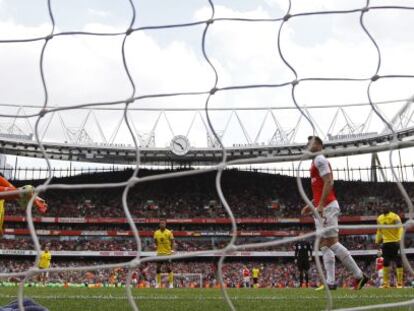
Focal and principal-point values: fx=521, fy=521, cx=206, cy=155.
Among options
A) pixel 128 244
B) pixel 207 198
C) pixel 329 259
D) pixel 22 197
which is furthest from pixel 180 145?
pixel 22 197

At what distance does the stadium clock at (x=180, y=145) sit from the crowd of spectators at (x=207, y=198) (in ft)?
9.79

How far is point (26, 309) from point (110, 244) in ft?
106

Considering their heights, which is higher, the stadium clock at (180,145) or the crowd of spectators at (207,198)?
the stadium clock at (180,145)

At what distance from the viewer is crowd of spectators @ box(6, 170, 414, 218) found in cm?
3525

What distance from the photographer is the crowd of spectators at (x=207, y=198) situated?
35.2m

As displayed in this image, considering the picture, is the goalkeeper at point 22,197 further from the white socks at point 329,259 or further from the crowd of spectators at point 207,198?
the crowd of spectators at point 207,198

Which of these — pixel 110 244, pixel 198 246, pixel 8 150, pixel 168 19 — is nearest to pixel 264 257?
pixel 198 246

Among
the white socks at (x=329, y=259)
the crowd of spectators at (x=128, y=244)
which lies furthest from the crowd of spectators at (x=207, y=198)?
the white socks at (x=329, y=259)

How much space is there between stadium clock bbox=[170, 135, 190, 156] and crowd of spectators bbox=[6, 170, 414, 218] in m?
2.98

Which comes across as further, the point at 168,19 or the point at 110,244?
the point at 110,244

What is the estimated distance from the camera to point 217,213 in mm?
35875

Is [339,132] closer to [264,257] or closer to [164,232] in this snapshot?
[264,257]

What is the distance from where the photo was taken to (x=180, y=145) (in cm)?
3503

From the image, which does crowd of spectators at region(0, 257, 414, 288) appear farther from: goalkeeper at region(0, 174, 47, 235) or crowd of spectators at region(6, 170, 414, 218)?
goalkeeper at region(0, 174, 47, 235)
